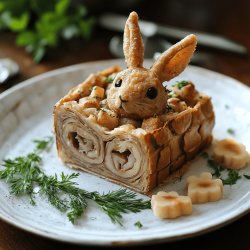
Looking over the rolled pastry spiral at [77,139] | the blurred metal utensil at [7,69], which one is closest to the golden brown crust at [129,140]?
the rolled pastry spiral at [77,139]

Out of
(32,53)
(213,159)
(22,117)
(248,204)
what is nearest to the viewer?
(248,204)

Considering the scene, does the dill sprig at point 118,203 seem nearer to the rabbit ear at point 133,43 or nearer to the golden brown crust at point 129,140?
the golden brown crust at point 129,140

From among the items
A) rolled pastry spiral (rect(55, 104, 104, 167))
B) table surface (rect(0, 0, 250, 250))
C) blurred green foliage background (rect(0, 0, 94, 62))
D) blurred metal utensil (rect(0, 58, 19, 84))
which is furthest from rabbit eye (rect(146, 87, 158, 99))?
blurred green foliage background (rect(0, 0, 94, 62))

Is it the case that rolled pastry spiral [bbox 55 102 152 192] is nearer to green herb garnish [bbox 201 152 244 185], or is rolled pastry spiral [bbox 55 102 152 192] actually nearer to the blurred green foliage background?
green herb garnish [bbox 201 152 244 185]

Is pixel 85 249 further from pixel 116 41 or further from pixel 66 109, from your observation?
pixel 116 41

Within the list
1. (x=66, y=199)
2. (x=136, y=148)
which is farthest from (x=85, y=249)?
(x=136, y=148)

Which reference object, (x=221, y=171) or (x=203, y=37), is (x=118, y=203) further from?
(x=203, y=37)
